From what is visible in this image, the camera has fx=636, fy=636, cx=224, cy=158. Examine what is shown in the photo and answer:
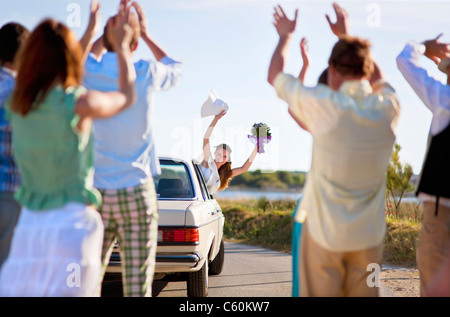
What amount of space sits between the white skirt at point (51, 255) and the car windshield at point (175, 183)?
461 cm

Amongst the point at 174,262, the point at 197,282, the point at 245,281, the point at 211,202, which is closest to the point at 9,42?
the point at 174,262

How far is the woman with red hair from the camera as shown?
3107mm

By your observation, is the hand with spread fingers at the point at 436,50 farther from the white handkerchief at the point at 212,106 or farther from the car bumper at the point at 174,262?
the car bumper at the point at 174,262

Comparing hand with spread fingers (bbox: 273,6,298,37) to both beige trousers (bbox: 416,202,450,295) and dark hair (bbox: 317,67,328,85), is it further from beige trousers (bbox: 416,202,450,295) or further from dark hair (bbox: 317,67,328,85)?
beige trousers (bbox: 416,202,450,295)

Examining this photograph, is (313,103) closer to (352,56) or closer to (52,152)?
(352,56)

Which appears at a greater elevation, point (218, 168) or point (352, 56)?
point (352, 56)

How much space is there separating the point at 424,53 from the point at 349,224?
6.24ft

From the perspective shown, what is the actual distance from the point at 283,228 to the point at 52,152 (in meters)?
14.6

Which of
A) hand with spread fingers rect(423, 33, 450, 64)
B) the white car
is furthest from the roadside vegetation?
hand with spread fingers rect(423, 33, 450, 64)

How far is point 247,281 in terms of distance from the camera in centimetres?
959

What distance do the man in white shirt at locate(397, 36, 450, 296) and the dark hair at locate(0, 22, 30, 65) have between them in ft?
8.56

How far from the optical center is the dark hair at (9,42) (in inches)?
157

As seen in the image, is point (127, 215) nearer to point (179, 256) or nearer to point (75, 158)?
point (75, 158)

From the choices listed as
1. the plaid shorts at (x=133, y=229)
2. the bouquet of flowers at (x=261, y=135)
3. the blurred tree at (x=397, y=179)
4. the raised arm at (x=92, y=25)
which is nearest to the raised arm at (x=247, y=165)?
the bouquet of flowers at (x=261, y=135)
